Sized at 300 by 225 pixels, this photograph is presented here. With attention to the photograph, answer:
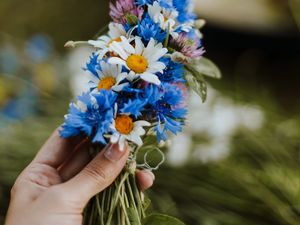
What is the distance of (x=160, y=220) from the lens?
2.31ft

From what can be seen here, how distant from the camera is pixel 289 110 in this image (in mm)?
1646

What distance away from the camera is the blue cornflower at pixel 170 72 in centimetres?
66

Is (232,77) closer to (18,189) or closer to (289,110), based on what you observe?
(289,110)

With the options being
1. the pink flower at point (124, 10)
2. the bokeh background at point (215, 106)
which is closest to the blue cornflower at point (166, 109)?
the pink flower at point (124, 10)

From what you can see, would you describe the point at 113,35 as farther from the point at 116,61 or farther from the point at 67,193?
the point at 67,193

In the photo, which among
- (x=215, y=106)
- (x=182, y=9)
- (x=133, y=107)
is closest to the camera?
(x=133, y=107)

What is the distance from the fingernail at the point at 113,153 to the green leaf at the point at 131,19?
0.15 metres

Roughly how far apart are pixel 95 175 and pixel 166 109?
109 millimetres

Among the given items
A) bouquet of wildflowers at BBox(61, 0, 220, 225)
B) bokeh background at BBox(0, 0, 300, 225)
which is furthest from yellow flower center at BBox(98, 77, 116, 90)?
bokeh background at BBox(0, 0, 300, 225)

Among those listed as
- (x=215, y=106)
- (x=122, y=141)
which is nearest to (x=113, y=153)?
(x=122, y=141)

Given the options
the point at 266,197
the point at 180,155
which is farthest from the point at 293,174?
the point at 180,155

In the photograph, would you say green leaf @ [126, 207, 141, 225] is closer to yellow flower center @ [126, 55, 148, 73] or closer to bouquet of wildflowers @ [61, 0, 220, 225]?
bouquet of wildflowers @ [61, 0, 220, 225]

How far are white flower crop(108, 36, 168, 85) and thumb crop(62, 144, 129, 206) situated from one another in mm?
88

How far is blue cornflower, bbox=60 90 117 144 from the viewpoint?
0.61 metres
